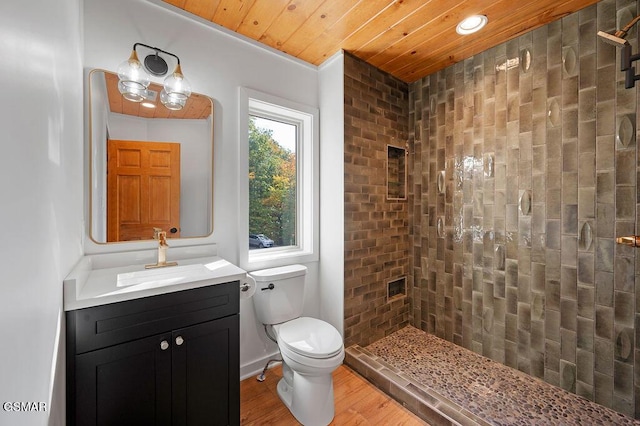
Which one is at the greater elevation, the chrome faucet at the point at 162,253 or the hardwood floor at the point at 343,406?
the chrome faucet at the point at 162,253

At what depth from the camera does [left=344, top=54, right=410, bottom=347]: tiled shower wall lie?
87.0 inches

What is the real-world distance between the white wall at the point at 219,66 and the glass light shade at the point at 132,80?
104 millimetres

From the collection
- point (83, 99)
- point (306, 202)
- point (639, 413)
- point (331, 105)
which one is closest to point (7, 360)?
point (83, 99)

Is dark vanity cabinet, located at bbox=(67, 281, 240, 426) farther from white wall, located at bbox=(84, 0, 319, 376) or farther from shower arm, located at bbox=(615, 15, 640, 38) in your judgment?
shower arm, located at bbox=(615, 15, 640, 38)

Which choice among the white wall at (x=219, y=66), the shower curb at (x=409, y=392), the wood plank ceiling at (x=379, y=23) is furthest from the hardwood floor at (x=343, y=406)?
the wood plank ceiling at (x=379, y=23)

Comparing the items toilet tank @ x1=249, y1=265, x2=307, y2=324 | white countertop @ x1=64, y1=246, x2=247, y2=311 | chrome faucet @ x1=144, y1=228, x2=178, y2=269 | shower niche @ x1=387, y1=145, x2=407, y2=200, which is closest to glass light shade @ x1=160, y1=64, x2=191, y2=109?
chrome faucet @ x1=144, y1=228, x2=178, y2=269

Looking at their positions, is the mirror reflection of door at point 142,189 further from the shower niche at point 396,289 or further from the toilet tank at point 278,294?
the shower niche at point 396,289

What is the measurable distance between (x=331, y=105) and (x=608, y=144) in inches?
71.4

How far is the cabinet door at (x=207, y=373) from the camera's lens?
1.27m

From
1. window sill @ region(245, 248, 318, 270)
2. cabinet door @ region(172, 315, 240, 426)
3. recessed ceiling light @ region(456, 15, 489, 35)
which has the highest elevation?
recessed ceiling light @ region(456, 15, 489, 35)

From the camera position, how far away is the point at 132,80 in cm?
149

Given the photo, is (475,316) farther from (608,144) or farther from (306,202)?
Answer: (306,202)

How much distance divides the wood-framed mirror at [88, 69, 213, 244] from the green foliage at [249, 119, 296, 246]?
1.30 feet

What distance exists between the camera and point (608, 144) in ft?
5.23
